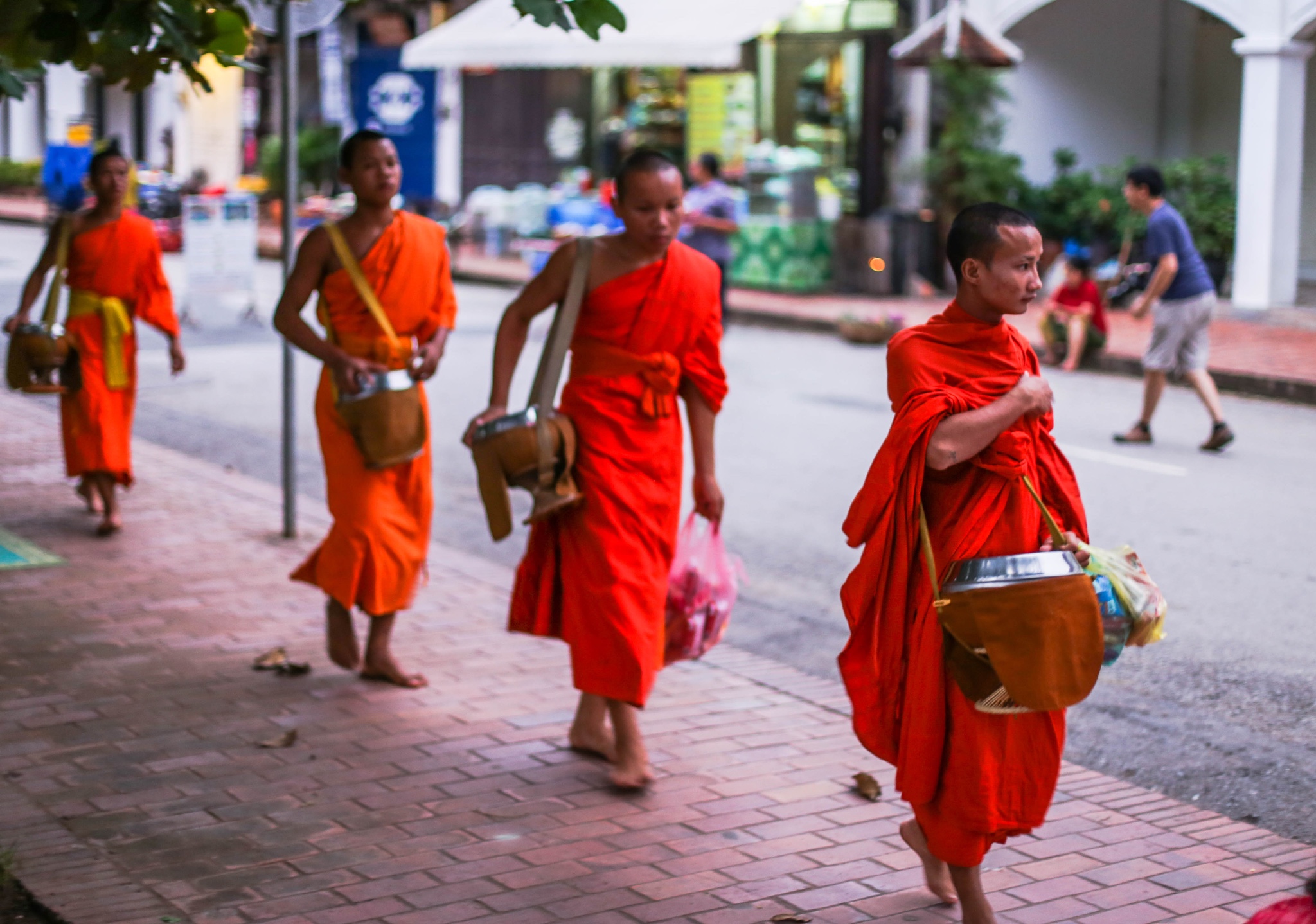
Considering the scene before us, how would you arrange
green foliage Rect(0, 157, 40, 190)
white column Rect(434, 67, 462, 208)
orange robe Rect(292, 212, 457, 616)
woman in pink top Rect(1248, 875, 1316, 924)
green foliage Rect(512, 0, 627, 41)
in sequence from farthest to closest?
1. green foliage Rect(0, 157, 40, 190)
2. white column Rect(434, 67, 462, 208)
3. orange robe Rect(292, 212, 457, 616)
4. green foliage Rect(512, 0, 627, 41)
5. woman in pink top Rect(1248, 875, 1316, 924)

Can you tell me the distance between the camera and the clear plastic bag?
351cm

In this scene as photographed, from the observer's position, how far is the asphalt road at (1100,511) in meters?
5.32

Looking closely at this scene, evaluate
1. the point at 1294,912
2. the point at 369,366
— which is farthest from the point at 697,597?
the point at 1294,912

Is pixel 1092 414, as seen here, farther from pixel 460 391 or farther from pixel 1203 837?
pixel 1203 837

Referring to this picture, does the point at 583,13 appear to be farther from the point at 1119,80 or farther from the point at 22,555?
the point at 1119,80

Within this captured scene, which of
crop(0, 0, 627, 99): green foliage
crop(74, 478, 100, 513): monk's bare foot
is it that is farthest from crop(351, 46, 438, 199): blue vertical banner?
crop(0, 0, 627, 99): green foliage

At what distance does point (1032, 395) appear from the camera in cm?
346

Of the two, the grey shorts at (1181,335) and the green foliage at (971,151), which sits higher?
the green foliage at (971,151)

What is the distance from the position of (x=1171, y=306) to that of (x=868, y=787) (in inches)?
268

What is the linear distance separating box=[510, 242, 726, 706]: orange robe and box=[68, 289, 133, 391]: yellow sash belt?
12.2 feet

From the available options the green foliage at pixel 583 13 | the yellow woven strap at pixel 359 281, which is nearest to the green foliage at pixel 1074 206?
the yellow woven strap at pixel 359 281

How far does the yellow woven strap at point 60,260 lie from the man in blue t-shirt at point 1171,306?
6335 millimetres

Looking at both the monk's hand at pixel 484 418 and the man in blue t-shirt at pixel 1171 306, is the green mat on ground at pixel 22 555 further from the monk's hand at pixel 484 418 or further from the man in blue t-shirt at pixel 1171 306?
the man in blue t-shirt at pixel 1171 306

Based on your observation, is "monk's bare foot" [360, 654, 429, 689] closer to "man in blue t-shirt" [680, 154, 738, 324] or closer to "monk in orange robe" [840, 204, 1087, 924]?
"monk in orange robe" [840, 204, 1087, 924]
